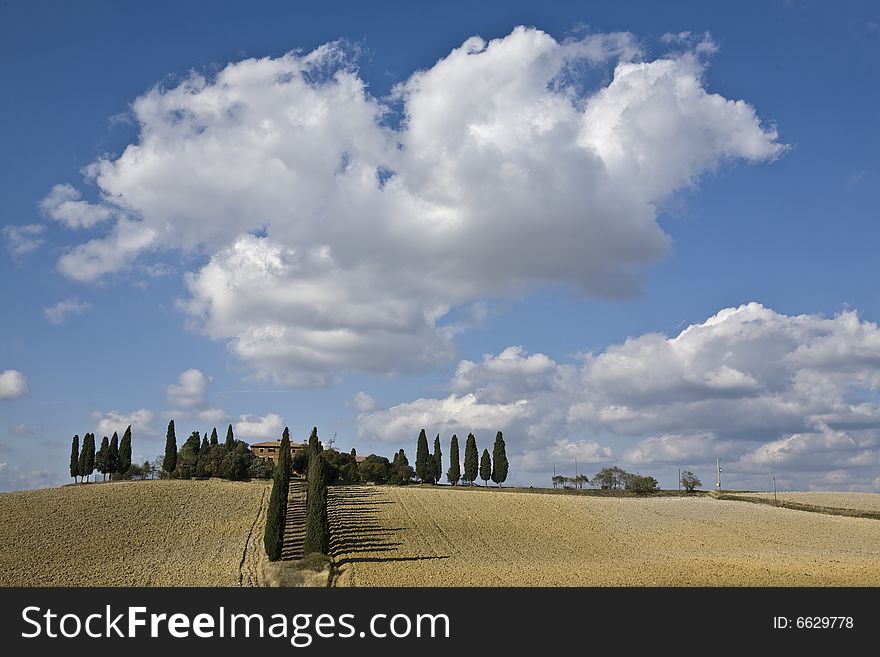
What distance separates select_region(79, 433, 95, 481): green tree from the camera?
102 metres

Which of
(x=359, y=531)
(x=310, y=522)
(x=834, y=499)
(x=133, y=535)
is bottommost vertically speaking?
(x=834, y=499)

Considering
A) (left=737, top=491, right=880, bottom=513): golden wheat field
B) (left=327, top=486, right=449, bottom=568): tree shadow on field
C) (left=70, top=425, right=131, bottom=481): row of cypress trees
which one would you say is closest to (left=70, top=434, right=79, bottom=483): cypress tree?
(left=70, top=425, right=131, bottom=481): row of cypress trees

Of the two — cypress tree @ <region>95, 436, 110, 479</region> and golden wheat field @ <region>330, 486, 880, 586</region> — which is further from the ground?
cypress tree @ <region>95, 436, 110, 479</region>

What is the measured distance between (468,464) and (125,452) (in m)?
49.3

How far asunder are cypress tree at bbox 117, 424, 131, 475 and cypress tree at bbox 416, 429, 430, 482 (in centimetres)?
4208

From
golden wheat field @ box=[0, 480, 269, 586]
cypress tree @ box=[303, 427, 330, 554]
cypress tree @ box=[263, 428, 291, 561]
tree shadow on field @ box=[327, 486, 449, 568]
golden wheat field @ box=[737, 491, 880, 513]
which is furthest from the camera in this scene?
golden wheat field @ box=[737, 491, 880, 513]

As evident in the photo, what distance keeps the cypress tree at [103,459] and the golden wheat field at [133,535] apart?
2492cm

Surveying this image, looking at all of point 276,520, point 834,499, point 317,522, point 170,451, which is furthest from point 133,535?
point 834,499

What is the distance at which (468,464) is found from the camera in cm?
11150

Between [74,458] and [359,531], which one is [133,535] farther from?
[74,458]

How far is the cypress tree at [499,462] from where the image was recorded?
11131 centimetres
